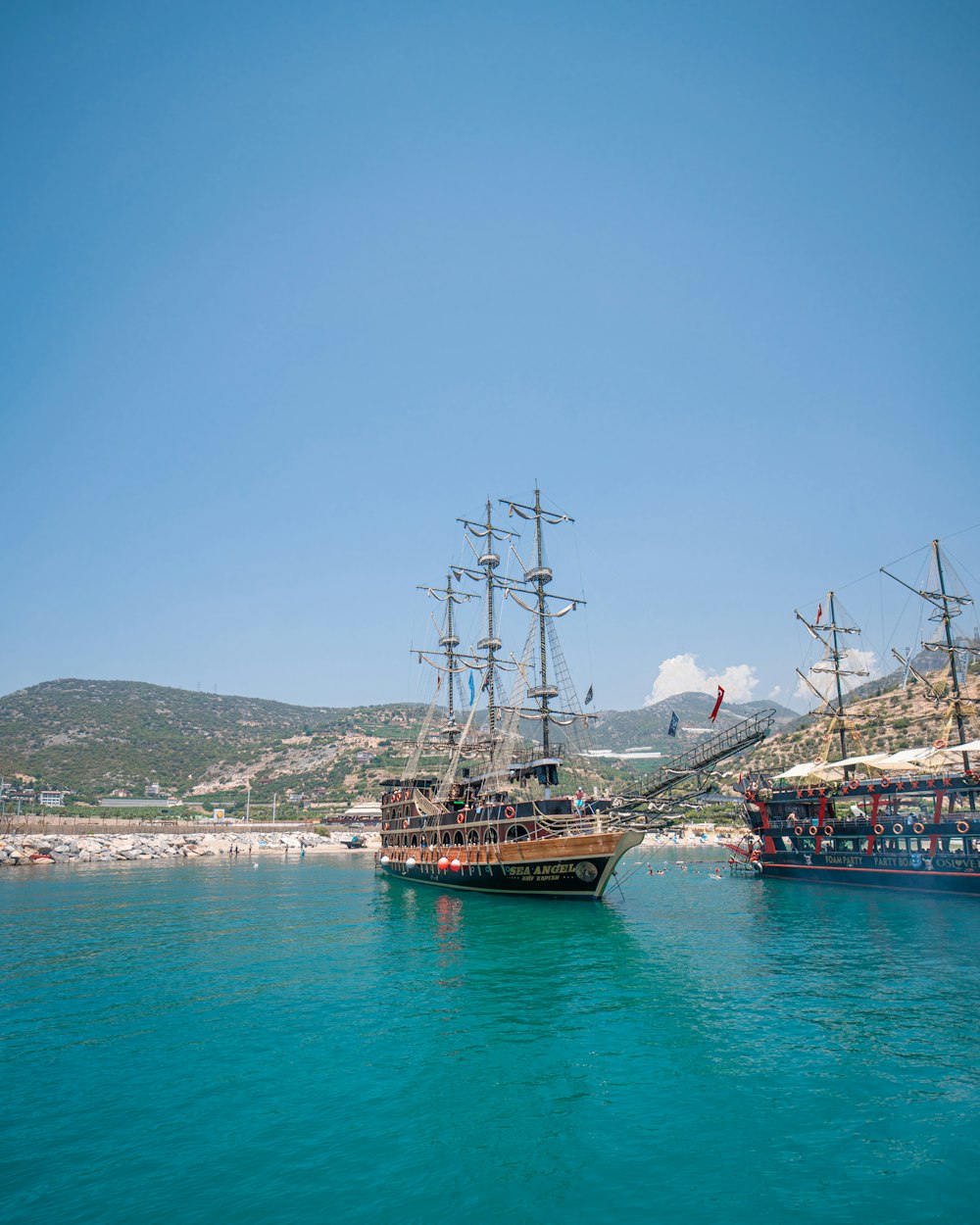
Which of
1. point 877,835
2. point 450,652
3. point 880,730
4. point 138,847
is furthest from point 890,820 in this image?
point 138,847

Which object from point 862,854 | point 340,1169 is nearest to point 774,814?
point 862,854

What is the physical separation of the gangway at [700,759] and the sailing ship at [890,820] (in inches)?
A: 806

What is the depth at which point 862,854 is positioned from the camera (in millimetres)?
50531

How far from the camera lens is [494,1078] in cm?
1494

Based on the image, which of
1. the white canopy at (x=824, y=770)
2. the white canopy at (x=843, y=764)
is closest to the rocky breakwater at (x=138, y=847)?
the white canopy at (x=824, y=770)

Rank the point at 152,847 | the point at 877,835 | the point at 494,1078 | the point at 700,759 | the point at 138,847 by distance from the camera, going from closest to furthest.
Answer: the point at 494,1078 → the point at 700,759 → the point at 877,835 → the point at 138,847 → the point at 152,847

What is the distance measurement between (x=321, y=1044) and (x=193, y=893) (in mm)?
39453

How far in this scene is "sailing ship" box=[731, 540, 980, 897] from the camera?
4438 centimetres

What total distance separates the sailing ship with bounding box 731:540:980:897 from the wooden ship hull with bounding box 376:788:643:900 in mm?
21519

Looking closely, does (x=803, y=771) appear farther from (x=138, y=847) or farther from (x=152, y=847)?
(x=152, y=847)

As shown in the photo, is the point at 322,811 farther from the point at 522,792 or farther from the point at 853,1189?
the point at 853,1189

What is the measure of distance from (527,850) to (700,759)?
43.9 feet

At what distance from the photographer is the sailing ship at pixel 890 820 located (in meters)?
44.4

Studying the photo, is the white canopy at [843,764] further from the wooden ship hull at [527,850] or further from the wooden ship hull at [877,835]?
the wooden ship hull at [527,850]
